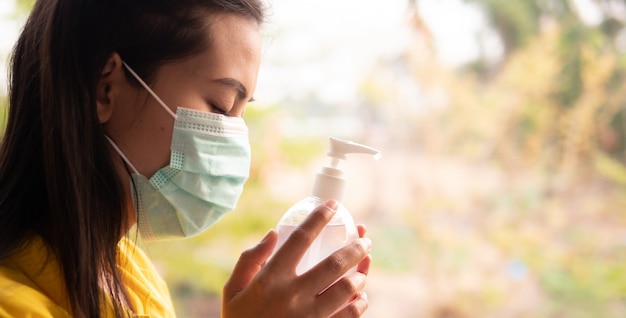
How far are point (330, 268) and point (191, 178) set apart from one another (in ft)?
0.75

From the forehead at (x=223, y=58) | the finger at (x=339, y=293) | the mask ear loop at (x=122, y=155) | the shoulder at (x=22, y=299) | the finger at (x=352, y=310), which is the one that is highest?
the forehead at (x=223, y=58)

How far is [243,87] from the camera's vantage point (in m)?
0.75

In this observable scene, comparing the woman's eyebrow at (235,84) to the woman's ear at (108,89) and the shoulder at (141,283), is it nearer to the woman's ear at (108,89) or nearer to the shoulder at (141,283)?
the woman's ear at (108,89)

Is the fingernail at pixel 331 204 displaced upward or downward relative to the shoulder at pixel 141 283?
upward

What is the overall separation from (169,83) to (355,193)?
133 centimetres

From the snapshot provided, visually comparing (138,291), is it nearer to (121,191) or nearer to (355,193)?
(121,191)

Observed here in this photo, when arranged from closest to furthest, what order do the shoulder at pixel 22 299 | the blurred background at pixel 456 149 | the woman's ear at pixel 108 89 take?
the shoulder at pixel 22 299 → the woman's ear at pixel 108 89 → the blurred background at pixel 456 149

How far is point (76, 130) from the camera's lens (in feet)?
2.20

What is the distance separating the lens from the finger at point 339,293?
2.11 feet

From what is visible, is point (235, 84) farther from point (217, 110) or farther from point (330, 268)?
point (330, 268)

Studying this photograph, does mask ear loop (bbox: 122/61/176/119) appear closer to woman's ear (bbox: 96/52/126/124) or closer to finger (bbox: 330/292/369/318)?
woman's ear (bbox: 96/52/126/124)

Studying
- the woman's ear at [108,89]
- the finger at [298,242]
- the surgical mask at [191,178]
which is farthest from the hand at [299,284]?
the woman's ear at [108,89]

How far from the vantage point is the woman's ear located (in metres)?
0.71

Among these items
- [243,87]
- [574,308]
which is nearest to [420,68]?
[574,308]
